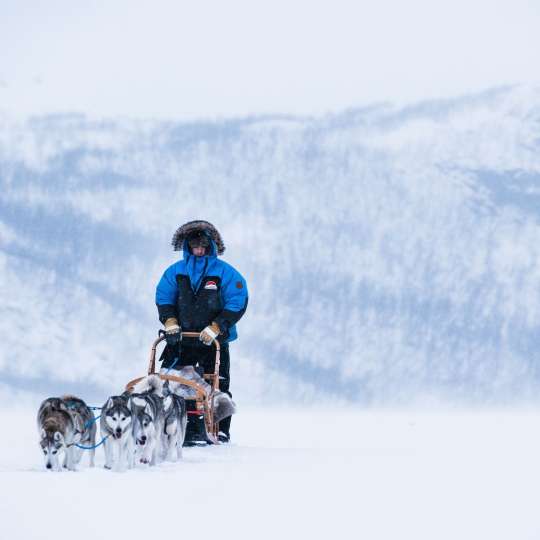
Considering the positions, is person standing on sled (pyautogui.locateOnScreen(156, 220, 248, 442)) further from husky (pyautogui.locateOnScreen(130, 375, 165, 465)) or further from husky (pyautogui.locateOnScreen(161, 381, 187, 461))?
husky (pyautogui.locateOnScreen(130, 375, 165, 465))

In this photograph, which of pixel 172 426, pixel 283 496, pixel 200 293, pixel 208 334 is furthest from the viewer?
pixel 200 293

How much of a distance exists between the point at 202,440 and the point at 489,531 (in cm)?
406

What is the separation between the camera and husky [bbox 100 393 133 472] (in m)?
6.66

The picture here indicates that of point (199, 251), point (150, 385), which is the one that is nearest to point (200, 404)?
point (150, 385)

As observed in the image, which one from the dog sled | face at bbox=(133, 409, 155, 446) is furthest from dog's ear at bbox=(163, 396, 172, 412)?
the dog sled

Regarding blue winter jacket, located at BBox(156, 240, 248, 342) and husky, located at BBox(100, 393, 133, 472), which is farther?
blue winter jacket, located at BBox(156, 240, 248, 342)

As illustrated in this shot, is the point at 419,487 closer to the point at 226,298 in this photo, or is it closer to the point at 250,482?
the point at 250,482

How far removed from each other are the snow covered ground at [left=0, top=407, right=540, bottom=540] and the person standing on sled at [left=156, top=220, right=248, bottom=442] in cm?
94

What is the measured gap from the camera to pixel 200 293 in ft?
30.1

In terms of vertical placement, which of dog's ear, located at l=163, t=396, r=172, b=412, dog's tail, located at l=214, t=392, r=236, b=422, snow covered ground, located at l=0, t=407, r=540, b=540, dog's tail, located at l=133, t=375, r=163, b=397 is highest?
dog's tail, located at l=214, t=392, r=236, b=422

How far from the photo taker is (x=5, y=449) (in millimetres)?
8484

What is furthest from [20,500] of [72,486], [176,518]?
[176,518]

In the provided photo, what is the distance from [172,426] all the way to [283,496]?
1629 mm

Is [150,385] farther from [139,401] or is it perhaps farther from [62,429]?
[62,429]
